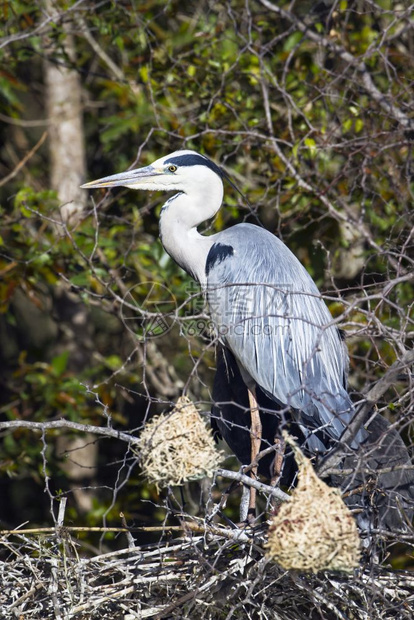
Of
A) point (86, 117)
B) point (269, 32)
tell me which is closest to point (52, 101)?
point (86, 117)

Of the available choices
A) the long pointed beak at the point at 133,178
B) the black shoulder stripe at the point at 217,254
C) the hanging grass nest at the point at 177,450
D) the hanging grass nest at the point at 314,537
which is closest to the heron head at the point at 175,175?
the long pointed beak at the point at 133,178

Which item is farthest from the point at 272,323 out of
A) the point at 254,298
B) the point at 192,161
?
the point at 192,161

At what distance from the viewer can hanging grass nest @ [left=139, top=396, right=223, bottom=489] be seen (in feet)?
7.64

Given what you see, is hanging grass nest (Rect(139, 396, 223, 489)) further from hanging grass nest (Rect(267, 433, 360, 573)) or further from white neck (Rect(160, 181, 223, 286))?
white neck (Rect(160, 181, 223, 286))

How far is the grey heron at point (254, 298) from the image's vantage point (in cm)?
344

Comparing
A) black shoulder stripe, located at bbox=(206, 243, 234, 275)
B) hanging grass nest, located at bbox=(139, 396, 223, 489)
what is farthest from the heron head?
hanging grass nest, located at bbox=(139, 396, 223, 489)

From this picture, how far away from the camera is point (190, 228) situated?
12.5 ft

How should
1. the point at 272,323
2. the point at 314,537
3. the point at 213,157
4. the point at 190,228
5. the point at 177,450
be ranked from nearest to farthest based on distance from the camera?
the point at 314,537, the point at 177,450, the point at 272,323, the point at 190,228, the point at 213,157

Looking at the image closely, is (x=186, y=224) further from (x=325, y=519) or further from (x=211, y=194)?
(x=325, y=519)

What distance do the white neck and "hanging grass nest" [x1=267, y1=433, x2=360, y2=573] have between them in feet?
5.70

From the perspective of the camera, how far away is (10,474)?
4.28 meters

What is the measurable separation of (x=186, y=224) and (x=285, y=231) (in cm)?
87

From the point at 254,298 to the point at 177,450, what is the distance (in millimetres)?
1291

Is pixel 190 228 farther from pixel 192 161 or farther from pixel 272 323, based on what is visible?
pixel 272 323
